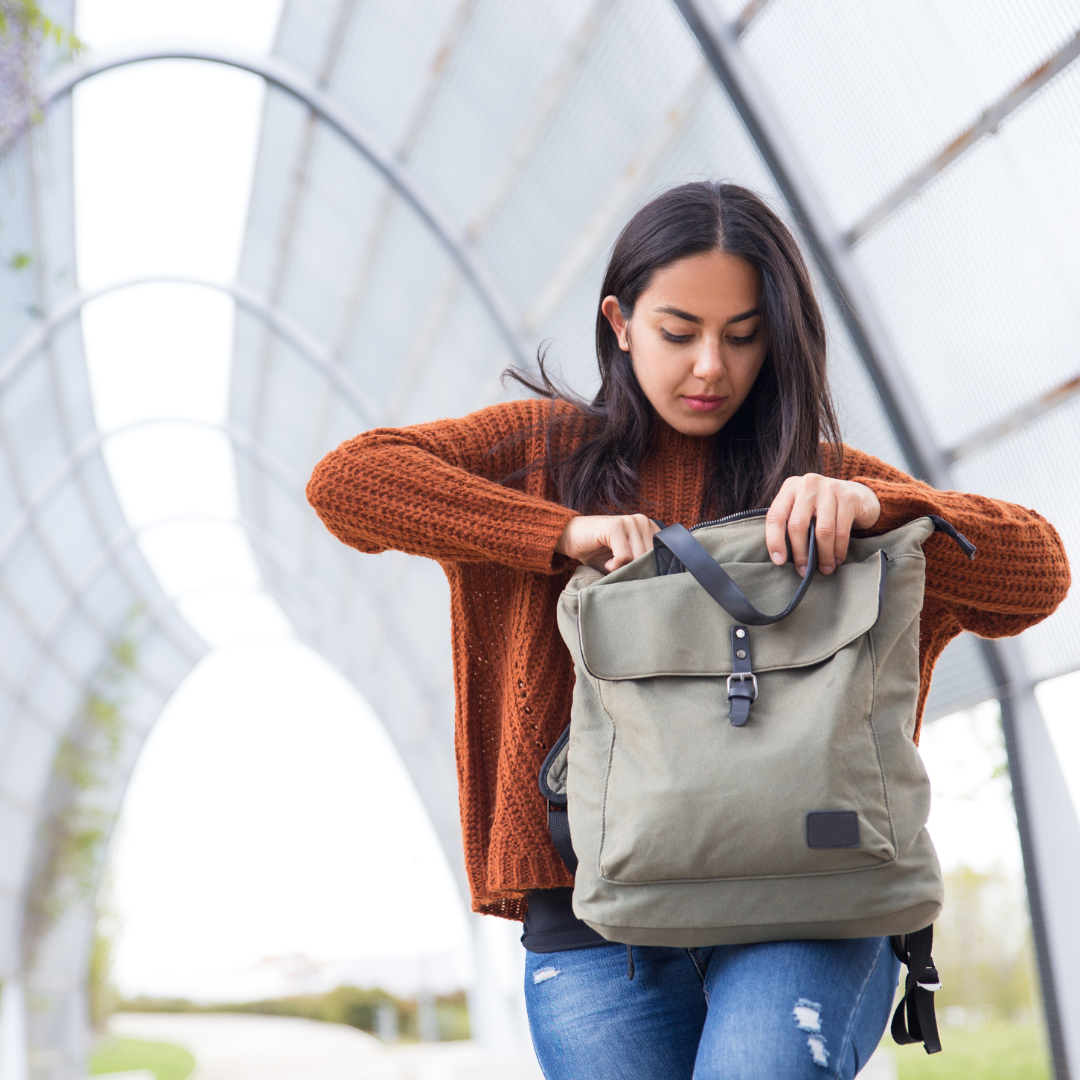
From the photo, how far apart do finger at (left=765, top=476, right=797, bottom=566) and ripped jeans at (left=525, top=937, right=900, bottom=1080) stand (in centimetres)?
44

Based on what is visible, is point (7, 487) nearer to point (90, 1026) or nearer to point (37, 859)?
point (37, 859)

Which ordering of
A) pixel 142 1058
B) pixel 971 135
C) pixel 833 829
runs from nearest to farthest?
1. pixel 833 829
2. pixel 971 135
3. pixel 142 1058

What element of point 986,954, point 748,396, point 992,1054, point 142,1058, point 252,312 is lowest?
point 142,1058

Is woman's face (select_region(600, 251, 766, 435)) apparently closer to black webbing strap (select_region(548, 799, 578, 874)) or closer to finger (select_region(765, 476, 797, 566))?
finger (select_region(765, 476, 797, 566))

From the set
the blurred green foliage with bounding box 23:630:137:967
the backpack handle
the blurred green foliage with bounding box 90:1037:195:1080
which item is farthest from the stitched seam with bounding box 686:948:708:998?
the blurred green foliage with bounding box 90:1037:195:1080

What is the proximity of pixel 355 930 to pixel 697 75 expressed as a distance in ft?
76.9

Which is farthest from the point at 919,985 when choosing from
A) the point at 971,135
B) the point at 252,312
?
the point at 252,312

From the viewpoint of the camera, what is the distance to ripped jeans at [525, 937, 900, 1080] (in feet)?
3.98

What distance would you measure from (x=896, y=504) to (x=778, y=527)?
0.20 metres

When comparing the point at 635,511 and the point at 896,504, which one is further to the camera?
the point at 635,511

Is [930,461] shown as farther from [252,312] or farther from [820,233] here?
[252,312]

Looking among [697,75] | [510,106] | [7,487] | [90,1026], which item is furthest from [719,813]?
[90,1026]

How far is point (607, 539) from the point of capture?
1469mm

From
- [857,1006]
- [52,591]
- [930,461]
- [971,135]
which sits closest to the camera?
[857,1006]
